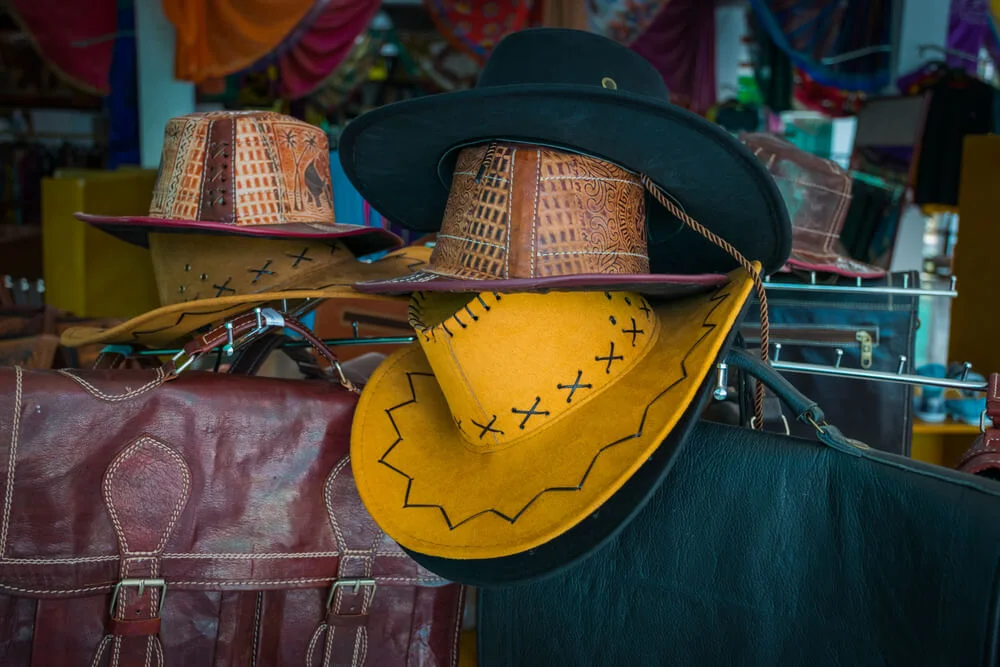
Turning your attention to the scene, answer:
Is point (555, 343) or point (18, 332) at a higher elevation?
point (555, 343)

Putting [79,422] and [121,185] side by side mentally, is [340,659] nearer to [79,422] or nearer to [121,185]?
[79,422]

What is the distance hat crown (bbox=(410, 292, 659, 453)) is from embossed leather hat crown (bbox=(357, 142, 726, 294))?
0.12ft

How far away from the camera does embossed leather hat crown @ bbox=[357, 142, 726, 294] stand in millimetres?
848

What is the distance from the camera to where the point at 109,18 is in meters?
4.59

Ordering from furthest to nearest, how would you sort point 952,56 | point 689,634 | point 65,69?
point 952,56, point 65,69, point 689,634

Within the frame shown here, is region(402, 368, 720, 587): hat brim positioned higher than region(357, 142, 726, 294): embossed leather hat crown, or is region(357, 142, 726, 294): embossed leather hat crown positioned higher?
region(357, 142, 726, 294): embossed leather hat crown

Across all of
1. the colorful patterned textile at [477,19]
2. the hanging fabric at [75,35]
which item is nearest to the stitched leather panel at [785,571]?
the colorful patterned textile at [477,19]

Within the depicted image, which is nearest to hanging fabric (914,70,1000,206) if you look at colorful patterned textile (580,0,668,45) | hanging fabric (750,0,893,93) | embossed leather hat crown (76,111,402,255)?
hanging fabric (750,0,893,93)

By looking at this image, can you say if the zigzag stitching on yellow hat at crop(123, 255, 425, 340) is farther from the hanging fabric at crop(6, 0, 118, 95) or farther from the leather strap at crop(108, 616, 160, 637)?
the hanging fabric at crop(6, 0, 118, 95)

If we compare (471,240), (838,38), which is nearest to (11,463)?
(471,240)

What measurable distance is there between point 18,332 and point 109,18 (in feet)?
12.2

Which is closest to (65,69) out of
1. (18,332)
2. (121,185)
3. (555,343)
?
(121,185)

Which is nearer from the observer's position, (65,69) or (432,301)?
(432,301)

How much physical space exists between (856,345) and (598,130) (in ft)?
2.67
